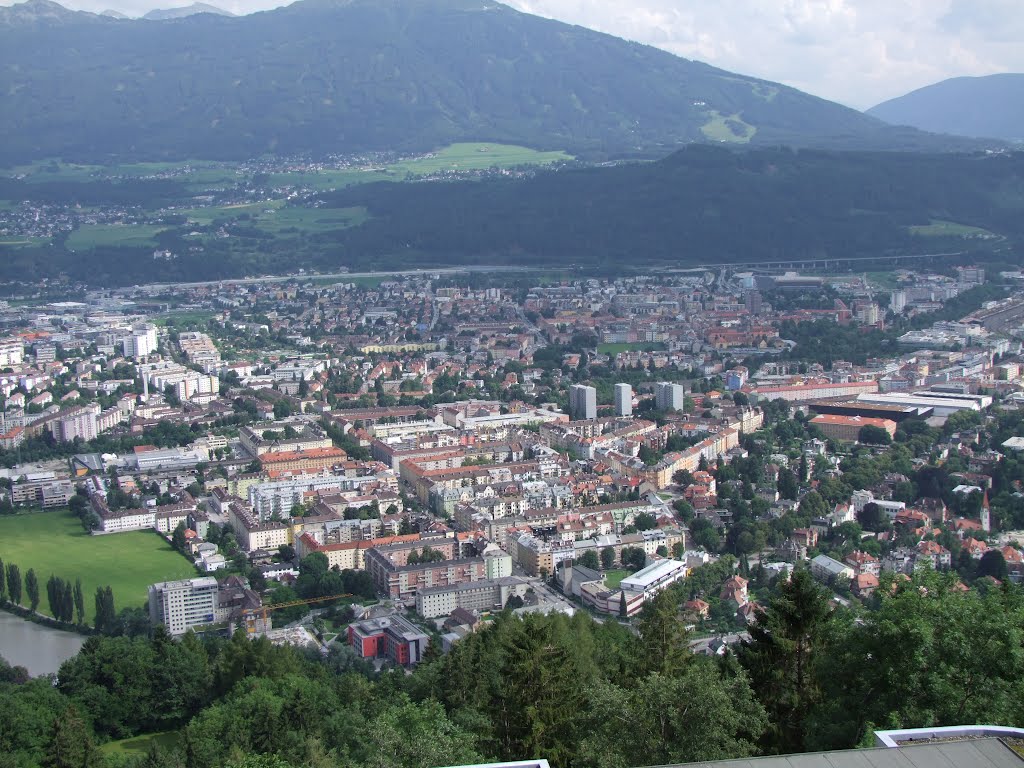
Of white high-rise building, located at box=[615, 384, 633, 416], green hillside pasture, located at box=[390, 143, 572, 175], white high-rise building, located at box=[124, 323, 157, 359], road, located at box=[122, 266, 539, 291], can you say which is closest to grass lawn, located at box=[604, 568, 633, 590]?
white high-rise building, located at box=[615, 384, 633, 416]

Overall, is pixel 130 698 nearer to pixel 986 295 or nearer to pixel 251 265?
pixel 986 295

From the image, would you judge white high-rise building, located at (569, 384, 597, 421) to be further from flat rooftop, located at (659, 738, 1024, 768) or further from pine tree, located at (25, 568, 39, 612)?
flat rooftop, located at (659, 738, 1024, 768)

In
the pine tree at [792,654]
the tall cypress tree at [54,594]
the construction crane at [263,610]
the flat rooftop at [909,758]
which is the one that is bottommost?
the construction crane at [263,610]

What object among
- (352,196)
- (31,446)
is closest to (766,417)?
(31,446)

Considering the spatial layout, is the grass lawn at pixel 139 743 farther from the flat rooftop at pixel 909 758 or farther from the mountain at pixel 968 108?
the mountain at pixel 968 108

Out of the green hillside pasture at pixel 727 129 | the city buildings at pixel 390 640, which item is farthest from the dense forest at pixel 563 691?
the green hillside pasture at pixel 727 129

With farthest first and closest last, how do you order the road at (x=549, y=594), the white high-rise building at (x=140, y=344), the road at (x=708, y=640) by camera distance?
the white high-rise building at (x=140, y=344), the road at (x=549, y=594), the road at (x=708, y=640)
